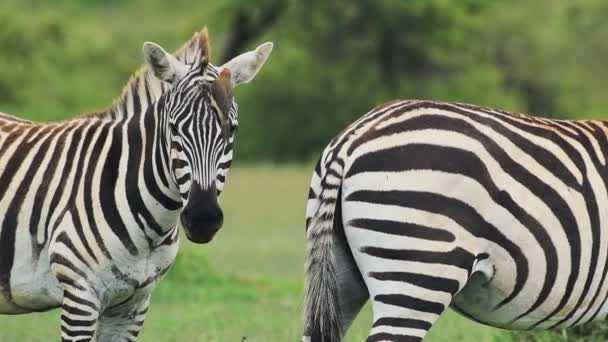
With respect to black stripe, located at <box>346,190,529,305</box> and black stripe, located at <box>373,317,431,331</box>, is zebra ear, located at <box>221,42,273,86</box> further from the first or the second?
black stripe, located at <box>373,317,431,331</box>

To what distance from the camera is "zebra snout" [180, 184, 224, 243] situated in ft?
19.4

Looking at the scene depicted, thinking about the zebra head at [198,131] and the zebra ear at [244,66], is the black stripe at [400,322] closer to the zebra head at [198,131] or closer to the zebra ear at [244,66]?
the zebra head at [198,131]

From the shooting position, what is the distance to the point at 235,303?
13.0 meters

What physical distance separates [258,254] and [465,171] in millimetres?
16158

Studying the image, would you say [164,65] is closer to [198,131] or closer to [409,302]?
[198,131]

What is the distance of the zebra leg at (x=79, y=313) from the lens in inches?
251

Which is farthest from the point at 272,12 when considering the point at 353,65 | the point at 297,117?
the point at 297,117

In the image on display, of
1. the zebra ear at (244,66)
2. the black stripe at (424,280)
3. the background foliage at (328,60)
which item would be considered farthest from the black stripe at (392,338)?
the background foliage at (328,60)

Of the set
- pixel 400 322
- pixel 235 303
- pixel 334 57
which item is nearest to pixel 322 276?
pixel 400 322

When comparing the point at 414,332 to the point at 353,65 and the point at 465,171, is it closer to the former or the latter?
the point at 465,171

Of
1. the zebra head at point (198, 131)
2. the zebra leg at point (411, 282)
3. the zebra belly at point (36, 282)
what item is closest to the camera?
the zebra leg at point (411, 282)

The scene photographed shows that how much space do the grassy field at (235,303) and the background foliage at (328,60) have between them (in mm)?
143

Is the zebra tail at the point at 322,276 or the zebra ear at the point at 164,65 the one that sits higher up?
the zebra ear at the point at 164,65

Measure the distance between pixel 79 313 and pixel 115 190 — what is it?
74 cm
